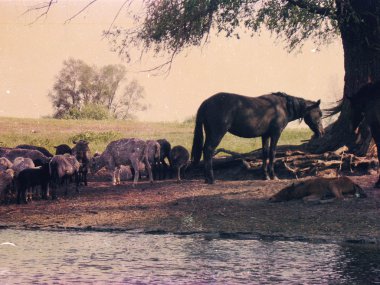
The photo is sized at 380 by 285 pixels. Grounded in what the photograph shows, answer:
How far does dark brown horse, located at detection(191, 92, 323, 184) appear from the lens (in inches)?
784

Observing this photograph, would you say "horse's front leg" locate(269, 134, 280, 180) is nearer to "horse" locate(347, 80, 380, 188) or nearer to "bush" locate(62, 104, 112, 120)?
"horse" locate(347, 80, 380, 188)

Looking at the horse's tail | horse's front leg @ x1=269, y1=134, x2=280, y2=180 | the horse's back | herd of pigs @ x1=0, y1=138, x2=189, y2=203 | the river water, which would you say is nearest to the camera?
the river water

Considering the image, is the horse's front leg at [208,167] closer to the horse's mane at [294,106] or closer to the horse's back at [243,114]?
the horse's back at [243,114]

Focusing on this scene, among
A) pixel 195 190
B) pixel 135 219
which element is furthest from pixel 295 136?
pixel 135 219

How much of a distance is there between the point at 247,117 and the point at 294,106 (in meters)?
1.92

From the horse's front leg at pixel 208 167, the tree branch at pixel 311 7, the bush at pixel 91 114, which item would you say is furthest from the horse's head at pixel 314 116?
the bush at pixel 91 114

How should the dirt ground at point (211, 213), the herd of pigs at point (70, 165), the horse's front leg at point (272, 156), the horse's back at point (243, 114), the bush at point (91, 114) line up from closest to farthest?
the dirt ground at point (211, 213) < the herd of pigs at point (70, 165) < the horse's back at point (243, 114) < the horse's front leg at point (272, 156) < the bush at point (91, 114)

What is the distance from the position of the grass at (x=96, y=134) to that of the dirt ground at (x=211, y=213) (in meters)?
11.9

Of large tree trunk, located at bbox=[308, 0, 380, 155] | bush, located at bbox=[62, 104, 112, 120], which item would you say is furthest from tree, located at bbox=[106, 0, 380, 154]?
bush, located at bbox=[62, 104, 112, 120]

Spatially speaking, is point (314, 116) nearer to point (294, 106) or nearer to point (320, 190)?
point (294, 106)

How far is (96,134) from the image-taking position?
37531mm

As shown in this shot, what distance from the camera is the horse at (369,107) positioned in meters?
17.8

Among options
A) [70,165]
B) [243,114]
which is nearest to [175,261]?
[70,165]

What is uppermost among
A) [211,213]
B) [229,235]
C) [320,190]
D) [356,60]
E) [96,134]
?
[356,60]
